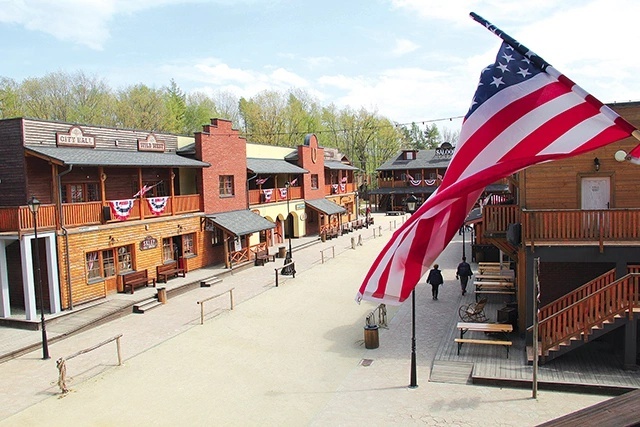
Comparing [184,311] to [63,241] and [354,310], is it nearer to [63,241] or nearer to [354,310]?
[63,241]

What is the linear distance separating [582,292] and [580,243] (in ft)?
4.97

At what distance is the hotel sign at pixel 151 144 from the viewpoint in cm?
2645

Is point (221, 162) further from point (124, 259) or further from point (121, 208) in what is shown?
point (124, 259)

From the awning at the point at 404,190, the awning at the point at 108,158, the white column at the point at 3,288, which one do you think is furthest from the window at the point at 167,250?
the awning at the point at 404,190

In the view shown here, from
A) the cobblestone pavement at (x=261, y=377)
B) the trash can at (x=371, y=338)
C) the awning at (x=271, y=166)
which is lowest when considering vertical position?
the cobblestone pavement at (x=261, y=377)

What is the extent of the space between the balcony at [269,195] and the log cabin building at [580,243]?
20.6m

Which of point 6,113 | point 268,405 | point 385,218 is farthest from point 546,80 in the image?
point 6,113

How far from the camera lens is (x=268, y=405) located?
1238 centimetres

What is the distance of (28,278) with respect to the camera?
18891 millimetres

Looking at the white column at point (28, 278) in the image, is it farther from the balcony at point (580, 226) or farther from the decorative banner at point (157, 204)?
the balcony at point (580, 226)

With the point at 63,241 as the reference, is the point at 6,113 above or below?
above

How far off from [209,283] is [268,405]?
1386 cm

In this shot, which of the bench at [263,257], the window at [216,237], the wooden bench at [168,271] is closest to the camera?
the wooden bench at [168,271]

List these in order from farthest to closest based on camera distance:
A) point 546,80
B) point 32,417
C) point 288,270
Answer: point 288,270 < point 32,417 < point 546,80
